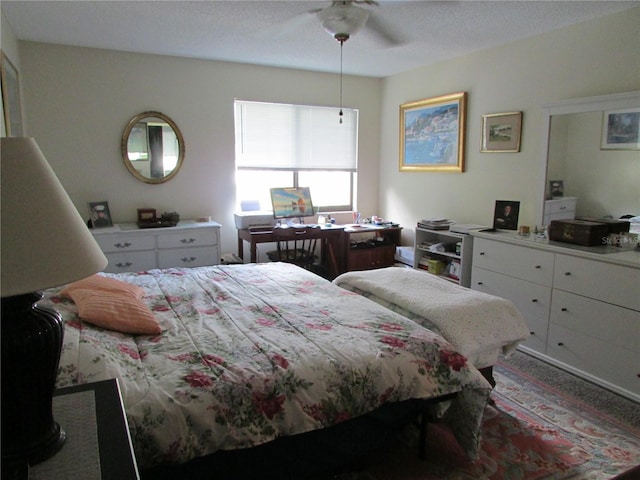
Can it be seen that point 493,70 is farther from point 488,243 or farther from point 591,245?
point 591,245

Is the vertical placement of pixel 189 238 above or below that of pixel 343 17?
below

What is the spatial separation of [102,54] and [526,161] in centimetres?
375

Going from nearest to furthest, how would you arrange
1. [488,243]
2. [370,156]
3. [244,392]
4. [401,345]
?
1. [244,392]
2. [401,345]
3. [488,243]
4. [370,156]

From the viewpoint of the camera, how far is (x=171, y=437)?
1.30 metres

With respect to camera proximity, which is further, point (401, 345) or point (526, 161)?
point (526, 161)

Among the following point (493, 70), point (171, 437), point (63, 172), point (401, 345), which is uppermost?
point (493, 70)

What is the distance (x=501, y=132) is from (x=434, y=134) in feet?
2.63

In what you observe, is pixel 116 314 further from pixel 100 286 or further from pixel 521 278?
pixel 521 278

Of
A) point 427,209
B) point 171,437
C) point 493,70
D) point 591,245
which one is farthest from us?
point 427,209

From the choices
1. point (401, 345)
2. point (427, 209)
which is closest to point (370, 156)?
point (427, 209)

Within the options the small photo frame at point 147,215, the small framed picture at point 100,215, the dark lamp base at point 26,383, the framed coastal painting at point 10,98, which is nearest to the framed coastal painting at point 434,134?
the small photo frame at point 147,215

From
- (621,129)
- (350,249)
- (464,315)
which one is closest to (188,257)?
(350,249)

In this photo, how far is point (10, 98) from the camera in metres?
2.88

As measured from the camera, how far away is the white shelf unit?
3701mm
